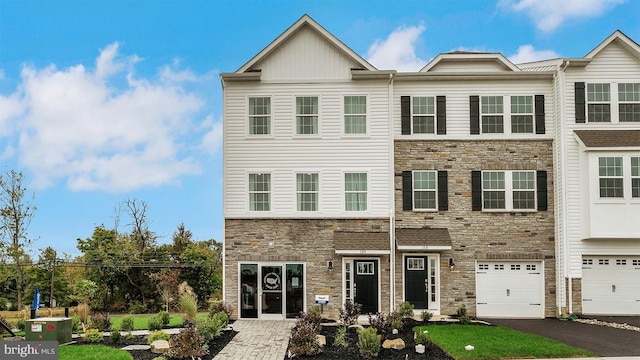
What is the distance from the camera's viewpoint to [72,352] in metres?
14.0

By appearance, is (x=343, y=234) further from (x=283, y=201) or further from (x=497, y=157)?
(x=497, y=157)

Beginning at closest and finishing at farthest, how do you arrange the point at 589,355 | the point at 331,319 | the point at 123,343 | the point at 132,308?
the point at 589,355
the point at 123,343
the point at 331,319
the point at 132,308

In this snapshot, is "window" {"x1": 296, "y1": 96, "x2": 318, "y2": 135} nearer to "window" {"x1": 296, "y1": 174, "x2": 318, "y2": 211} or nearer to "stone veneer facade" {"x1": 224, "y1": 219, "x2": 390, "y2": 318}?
"window" {"x1": 296, "y1": 174, "x2": 318, "y2": 211}

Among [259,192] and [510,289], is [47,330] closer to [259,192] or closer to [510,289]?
[259,192]

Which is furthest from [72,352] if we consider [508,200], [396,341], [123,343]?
[508,200]

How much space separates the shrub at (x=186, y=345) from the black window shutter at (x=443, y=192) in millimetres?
11511

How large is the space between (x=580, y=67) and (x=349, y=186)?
975cm

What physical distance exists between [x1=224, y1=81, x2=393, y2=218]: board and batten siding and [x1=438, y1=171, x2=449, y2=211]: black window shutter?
2.04 metres

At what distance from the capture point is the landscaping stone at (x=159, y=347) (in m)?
14.2

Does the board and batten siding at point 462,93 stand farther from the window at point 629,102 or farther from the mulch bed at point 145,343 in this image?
the mulch bed at point 145,343

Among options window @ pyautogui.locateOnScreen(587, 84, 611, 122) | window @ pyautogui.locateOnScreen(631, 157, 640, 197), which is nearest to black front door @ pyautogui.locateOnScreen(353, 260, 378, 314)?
window @ pyautogui.locateOnScreen(631, 157, 640, 197)

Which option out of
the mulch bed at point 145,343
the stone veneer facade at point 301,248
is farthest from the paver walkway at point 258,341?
the stone veneer facade at point 301,248

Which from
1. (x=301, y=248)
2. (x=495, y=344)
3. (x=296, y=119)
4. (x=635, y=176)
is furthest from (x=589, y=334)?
(x=296, y=119)

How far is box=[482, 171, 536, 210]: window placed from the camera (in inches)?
872
